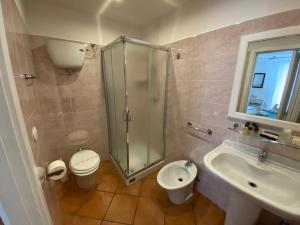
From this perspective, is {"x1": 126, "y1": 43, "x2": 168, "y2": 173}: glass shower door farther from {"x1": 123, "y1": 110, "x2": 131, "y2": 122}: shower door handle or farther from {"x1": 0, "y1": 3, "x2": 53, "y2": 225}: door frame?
{"x1": 0, "y1": 3, "x2": 53, "y2": 225}: door frame

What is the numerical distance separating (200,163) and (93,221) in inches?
54.6

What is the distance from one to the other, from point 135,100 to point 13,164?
4.57 ft

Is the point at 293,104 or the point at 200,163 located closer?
the point at 293,104

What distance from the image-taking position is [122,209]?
62.6 inches

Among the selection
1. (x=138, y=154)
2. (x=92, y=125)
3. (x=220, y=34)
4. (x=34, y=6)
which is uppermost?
(x=34, y=6)

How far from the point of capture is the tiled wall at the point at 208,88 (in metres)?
1.19

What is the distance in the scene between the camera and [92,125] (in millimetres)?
2215

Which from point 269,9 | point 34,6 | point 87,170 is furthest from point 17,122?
point 34,6

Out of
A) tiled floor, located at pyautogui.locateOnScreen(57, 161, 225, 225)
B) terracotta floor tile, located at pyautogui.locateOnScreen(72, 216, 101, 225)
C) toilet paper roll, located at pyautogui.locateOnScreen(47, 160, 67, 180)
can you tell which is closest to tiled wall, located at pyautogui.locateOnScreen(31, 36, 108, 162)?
tiled floor, located at pyautogui.locateOnScreen(57, 161, 225, 225)

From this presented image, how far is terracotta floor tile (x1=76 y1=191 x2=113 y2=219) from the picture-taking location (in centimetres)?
153

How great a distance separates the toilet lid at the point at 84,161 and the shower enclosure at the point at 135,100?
0.43 m

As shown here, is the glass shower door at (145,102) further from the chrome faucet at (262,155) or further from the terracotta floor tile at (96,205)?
the chrome faucet at (262,155)

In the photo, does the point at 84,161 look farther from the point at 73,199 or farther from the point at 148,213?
the point at 148,213

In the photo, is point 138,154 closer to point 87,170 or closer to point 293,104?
point 87,170
